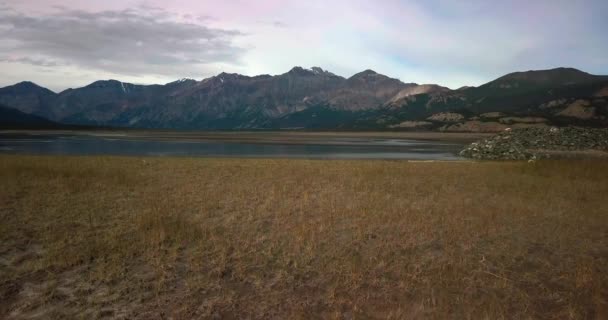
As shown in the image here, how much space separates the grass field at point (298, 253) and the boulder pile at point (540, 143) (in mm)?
31289

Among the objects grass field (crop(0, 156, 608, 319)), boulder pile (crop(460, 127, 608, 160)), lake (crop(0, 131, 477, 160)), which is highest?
boulder pile (crop(460, 127, 608, 160))

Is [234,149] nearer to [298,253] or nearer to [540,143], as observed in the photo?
[540,143]

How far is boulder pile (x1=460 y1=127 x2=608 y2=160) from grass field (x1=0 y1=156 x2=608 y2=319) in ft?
103

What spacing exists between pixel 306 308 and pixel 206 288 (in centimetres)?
238

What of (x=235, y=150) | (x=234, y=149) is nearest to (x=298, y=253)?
(x=235, y=150)

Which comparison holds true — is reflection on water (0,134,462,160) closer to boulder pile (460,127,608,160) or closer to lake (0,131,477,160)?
lake (0,131,477,160)

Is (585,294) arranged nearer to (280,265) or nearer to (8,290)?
(280,265)

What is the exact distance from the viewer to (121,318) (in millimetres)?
7543

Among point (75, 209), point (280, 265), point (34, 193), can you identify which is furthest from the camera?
point (34, 193)

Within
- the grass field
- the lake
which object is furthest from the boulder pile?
the grass field

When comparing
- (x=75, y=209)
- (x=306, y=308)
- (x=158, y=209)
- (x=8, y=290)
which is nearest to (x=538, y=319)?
(x=306, y=308)

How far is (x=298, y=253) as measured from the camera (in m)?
10.9

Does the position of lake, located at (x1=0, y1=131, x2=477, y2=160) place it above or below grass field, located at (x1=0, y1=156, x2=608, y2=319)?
below

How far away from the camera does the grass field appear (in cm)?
813
